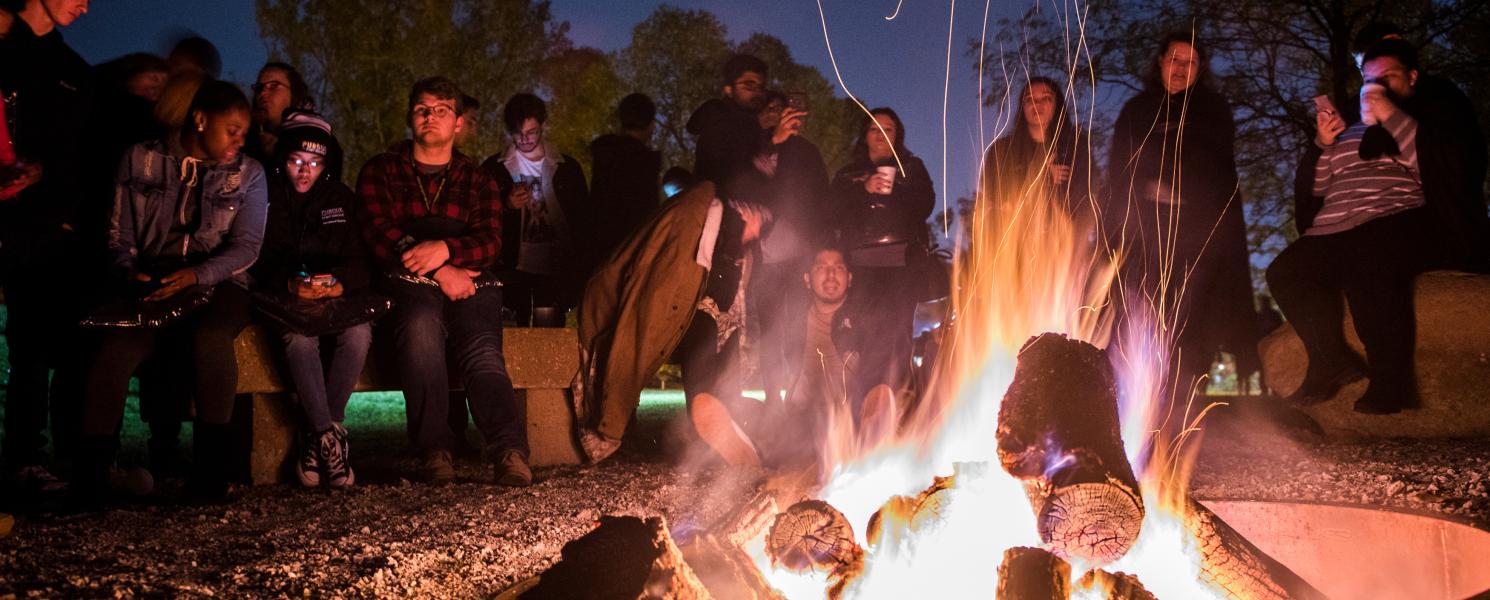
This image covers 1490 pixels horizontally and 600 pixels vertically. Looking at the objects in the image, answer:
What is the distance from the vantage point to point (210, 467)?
4656 mm

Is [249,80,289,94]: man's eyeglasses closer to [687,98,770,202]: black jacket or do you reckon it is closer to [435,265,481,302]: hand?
[435,265,481,302]: hand

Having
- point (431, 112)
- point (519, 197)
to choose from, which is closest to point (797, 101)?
point (519, 197)

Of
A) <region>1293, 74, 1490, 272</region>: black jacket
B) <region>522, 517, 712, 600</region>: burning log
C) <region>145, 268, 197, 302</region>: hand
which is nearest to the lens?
<region>522, 517, 712, 600</region>: burning log

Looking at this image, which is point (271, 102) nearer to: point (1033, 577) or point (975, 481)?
point (975, 481)

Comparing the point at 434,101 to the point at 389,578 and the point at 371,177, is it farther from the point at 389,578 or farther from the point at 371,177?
the point at 389,578

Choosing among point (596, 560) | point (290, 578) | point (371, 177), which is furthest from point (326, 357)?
point (596, 560)

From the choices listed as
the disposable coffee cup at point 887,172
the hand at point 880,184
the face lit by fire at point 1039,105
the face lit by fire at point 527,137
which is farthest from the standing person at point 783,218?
the face lit by fire at point 527,137

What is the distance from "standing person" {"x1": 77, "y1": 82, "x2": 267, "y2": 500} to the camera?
15.2ft

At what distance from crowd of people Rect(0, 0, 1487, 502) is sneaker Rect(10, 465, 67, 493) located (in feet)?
0.05

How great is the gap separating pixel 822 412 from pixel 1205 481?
2.15 metres

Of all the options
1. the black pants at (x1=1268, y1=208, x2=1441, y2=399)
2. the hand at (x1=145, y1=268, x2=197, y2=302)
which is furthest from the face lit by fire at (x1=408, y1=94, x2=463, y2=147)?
the black pants at (x1=1268, y1=208, x2=1441, y2=399)

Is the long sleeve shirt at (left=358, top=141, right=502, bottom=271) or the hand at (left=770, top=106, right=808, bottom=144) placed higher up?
the hand at (left=770, top=106, right=808, bottom=144)

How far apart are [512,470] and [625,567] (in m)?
2.68

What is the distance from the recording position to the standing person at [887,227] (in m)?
6.37
